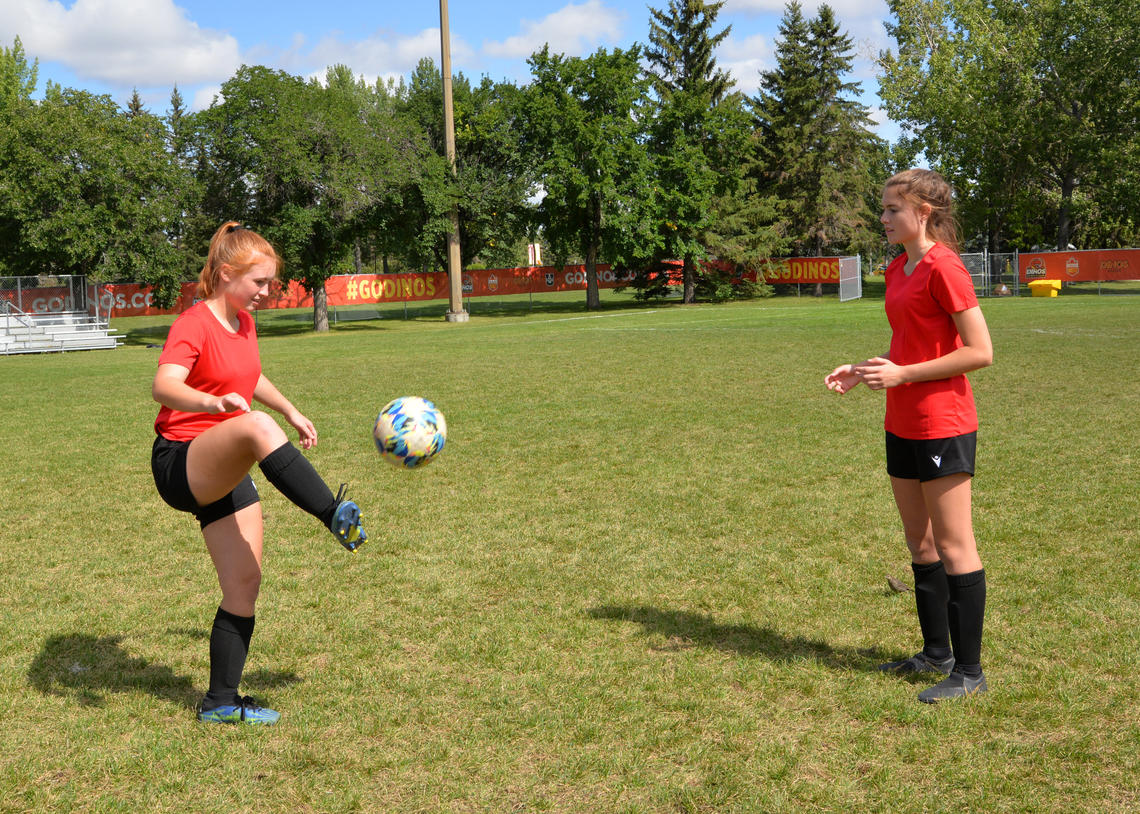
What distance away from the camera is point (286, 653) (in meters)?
5.17

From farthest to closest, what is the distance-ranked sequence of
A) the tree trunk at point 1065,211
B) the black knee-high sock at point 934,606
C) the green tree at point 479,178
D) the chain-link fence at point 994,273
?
1. the tree trunk at point 1065,211
2. the chain-link fence at point 994,273
3. the green tree at point 479,178
4. the black knee-high sock at point 934,606

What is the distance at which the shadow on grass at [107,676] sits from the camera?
4.68 meters

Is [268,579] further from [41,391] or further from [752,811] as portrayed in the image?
[41,391]

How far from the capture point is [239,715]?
4.25 m

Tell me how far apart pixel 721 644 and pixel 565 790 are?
1.70m

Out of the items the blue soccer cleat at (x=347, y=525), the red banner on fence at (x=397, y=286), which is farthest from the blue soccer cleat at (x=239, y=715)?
the red banner on fence at (x=397, y=286)

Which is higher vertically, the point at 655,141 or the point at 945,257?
the point at 655,141

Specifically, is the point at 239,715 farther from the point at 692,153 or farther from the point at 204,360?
the point at 692,153

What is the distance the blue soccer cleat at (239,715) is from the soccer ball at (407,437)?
53.0 inches

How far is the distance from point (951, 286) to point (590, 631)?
267 centimetres

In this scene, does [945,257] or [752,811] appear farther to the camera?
[945,257]

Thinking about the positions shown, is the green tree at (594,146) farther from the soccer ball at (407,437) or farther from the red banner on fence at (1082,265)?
the soccer ball at (407,437)

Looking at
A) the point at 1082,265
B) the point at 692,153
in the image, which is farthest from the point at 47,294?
the point at 1082,265

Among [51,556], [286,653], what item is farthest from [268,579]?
[51,556]
